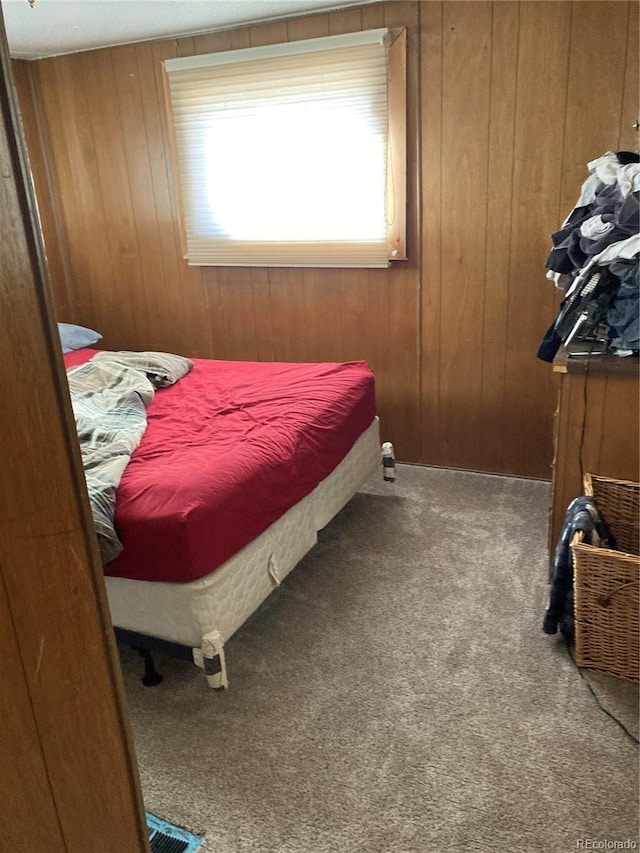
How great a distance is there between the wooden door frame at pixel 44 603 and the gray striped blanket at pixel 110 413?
72 cm

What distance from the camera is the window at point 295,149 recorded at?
10.4 feet

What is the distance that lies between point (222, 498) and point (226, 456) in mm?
227

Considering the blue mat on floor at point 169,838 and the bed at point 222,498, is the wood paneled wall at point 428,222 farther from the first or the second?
the blue mat on floor at point 169,838

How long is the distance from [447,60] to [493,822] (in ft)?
9.65

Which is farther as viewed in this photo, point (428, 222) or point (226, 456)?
point (428, 222)

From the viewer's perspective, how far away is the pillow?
12.1 ft

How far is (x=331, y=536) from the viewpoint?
115 inches

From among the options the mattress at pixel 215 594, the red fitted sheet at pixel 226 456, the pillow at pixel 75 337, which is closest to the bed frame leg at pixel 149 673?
the mattress at pixel 215 594

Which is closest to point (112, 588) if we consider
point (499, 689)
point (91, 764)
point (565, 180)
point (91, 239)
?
point (91, 764)

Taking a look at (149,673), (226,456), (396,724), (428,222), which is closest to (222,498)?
(226,456)

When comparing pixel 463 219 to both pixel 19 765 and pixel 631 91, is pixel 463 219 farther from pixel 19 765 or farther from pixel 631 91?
Result: pixel 19 765

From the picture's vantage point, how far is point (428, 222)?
328 centimetres

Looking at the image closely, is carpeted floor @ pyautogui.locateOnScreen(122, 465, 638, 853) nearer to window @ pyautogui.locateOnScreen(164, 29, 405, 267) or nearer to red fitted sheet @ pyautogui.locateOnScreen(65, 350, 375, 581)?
red fitted sheet @ pyautogui.locateOnScreen(65, 350, 375, 581)

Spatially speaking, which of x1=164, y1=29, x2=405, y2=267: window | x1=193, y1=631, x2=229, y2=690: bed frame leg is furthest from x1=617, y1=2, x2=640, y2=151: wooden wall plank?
x1=193, y1=631, x2=229, y2=690: bed frame leg
